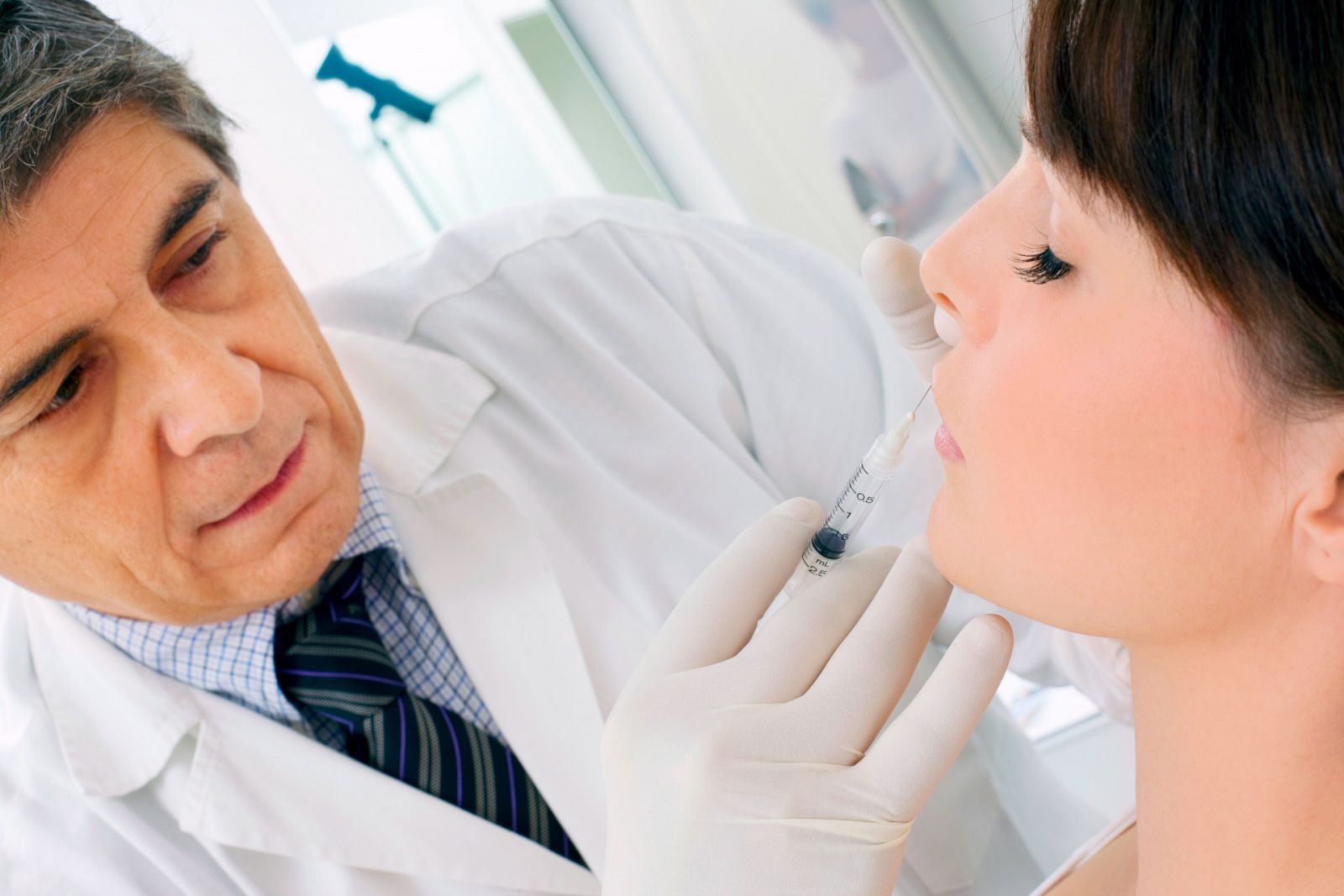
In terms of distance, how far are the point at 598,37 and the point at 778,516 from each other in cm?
155

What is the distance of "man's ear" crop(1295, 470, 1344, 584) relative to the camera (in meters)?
0.62

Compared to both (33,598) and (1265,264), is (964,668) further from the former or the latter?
(33,598)

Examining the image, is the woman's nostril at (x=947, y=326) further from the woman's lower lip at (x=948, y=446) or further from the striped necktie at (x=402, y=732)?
the striped necktie at (x=402, y=732)

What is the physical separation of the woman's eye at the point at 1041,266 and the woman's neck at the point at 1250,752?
0.83 ft

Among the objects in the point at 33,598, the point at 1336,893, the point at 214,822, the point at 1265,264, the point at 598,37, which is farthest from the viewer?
the point at 598,37

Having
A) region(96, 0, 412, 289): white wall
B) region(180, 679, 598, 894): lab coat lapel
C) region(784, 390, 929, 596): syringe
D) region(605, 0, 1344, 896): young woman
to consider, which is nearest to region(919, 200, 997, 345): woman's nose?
region(605, 0, 1344, 896): young woman

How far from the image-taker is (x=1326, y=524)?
0.63 m

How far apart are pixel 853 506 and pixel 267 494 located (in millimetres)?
595

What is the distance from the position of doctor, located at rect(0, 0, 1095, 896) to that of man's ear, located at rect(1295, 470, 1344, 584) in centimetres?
62

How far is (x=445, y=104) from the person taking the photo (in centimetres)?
219

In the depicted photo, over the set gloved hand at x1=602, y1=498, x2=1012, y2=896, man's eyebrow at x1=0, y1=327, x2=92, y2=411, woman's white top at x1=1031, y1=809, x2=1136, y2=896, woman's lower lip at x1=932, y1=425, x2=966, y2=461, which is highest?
man's eyebrow at x1=0, y1=327, x2=92, y2=411

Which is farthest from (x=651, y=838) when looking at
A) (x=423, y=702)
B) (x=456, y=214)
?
(x=456, y=214)

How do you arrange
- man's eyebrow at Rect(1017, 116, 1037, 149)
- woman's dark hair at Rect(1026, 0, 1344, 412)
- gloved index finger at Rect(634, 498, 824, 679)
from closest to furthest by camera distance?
1. woman's dark hair at Rect(1026, 0, 1344, 412)
2. man's eyebrow at Rect(1017, 116, 1037, 149)
3. gloved index finger at Rect(634, 498, 824, 679)

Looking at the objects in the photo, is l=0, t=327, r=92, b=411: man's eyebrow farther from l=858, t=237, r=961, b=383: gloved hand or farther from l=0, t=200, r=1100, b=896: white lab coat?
l=858, t=237, r=961, b=383: gloved hand
